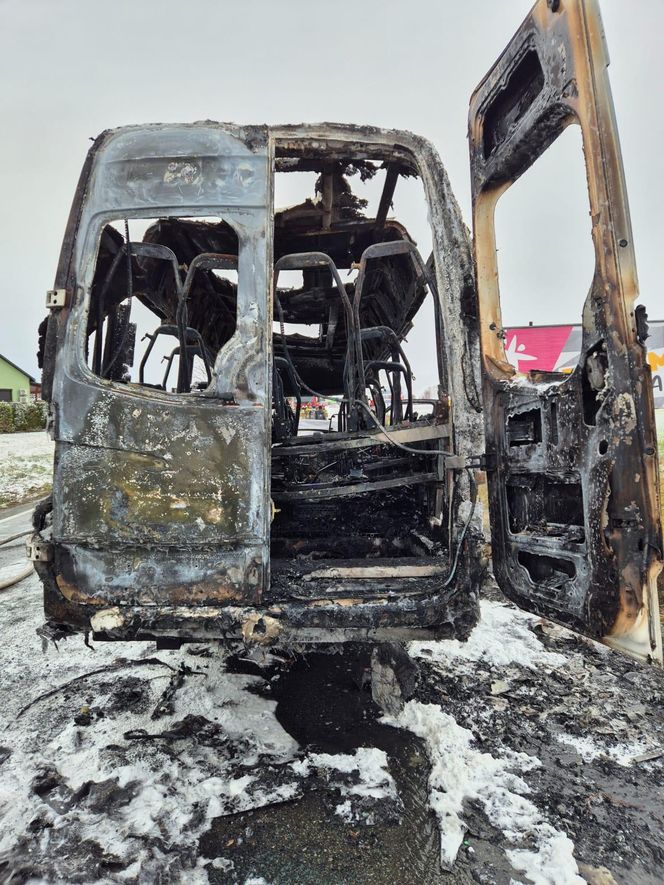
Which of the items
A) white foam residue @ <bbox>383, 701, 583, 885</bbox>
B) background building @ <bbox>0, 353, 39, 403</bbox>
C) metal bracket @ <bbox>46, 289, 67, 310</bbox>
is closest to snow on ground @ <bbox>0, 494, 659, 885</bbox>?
white foam residue @ <bbox>383, 701, 583, 885</bbox>

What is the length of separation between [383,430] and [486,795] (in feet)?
5.40

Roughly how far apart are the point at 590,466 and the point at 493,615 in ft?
7.87

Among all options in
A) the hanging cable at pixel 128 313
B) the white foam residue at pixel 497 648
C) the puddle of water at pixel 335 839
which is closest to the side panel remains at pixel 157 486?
the hanging cable at pixel 128 313

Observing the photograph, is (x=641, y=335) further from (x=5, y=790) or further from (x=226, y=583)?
(x=5, y=790)

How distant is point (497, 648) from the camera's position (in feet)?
10.4

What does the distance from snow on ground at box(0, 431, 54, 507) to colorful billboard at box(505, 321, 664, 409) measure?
8565mm

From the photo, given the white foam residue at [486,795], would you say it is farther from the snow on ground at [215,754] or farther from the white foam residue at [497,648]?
the white foam residue at [497,648]

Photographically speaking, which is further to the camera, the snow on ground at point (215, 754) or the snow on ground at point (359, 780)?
the snow on ground at point (359, 780)

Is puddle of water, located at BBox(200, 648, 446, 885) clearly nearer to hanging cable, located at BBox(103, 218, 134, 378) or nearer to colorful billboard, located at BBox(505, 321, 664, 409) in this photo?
hanging cable, located at BBox(103, 218, 134, 378)

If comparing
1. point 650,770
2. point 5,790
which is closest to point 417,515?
point 650,770

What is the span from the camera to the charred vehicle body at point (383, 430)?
1676 mm

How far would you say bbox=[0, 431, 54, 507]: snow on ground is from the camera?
31.8 feet

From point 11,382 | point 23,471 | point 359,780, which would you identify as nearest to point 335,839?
point 359,780

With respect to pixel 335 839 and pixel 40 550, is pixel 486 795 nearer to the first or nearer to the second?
pixel 335 839
